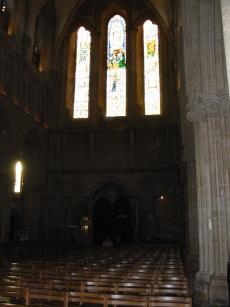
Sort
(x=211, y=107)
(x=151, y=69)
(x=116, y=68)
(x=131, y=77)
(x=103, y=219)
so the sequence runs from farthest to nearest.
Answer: (x=116, y=68)
(x=151, y=69)
(x=131, y=77)
(x=103, y=219)
(x=211, y=107)

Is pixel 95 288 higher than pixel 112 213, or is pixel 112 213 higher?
pixel 112 213

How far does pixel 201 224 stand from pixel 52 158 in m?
18.0

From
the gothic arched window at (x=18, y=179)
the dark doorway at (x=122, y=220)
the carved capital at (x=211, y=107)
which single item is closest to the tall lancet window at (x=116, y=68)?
the dark doorway at (x=122, y=220)

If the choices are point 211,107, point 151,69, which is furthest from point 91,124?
point 211,107

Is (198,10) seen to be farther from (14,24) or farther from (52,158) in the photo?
(52,158)

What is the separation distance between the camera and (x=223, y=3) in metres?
5.57

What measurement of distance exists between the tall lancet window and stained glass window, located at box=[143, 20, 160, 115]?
5.86 ft

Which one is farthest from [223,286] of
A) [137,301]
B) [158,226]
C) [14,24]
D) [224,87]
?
[14,24]

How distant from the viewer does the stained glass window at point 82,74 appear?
92.6 feet

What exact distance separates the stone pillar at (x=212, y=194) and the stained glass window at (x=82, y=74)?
17710 millimetres

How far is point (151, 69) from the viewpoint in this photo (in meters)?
28.4

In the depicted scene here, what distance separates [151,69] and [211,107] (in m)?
18.1

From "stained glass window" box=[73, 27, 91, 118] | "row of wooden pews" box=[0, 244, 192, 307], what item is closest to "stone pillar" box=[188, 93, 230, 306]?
"row of wooden pews" box=[0, 244, 192, 307]

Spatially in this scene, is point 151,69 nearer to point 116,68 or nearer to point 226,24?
point 116,68
